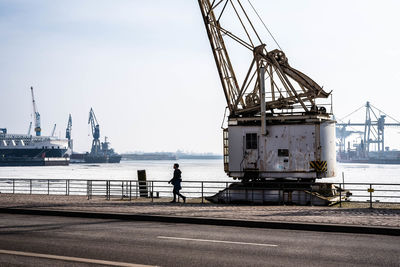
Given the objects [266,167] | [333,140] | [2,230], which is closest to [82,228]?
[2,230]

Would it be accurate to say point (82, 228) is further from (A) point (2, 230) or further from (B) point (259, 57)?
(B) point (259, 57)

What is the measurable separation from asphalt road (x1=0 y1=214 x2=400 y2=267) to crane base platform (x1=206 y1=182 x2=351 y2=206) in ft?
39.2

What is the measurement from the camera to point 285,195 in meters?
26.8

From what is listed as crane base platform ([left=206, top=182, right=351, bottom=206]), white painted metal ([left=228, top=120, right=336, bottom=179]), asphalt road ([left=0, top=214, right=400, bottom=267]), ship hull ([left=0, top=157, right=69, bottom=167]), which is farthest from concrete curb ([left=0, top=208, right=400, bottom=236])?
ship hull ([left=0, top=157, right=69, bottom=167])

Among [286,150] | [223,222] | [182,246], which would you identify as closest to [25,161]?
[286,150]

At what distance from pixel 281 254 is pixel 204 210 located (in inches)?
354

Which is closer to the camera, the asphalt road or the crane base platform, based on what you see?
the asphalt road

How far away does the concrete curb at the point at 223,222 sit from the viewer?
13.5m

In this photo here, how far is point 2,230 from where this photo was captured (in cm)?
1370

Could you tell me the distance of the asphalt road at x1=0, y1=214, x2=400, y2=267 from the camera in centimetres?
932

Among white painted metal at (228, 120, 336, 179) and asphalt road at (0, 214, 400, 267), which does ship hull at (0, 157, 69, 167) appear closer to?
white painted metal at (228, 120, 336, 179)

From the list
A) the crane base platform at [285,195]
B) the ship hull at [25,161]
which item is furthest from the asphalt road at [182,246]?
the ship hull at [25,161]

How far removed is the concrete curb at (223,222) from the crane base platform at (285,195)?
30.1ft

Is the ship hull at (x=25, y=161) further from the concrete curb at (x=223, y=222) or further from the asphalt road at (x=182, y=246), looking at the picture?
the asphalt road at (x=182, y=246)
